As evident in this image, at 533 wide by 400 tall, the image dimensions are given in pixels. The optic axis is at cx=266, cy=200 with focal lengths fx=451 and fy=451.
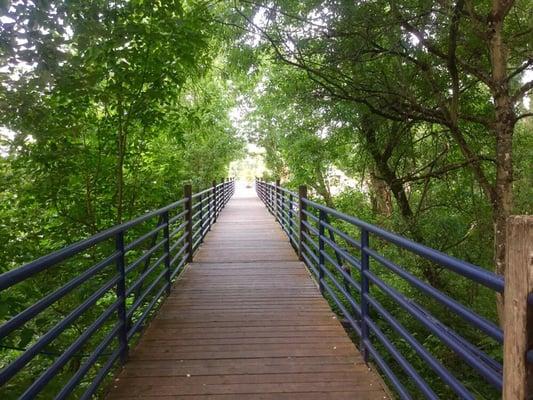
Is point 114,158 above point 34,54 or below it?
below

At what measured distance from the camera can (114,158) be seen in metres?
6.12

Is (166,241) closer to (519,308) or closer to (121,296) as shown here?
(121,296)

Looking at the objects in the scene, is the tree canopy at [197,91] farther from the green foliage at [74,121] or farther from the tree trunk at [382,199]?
the tree trunk at [382,199]

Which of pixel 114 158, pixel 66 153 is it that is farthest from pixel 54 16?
pixel 114 158

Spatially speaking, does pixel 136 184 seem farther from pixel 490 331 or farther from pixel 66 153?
pixel 490 331

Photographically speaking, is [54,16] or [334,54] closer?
[54,16]

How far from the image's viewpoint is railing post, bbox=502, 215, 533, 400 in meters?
1.35

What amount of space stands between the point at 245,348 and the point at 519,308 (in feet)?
9.24

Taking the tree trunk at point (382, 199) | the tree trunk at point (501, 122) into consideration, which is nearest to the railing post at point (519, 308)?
the tree trunk at point (501, 122)

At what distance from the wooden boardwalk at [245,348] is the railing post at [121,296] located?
0.13m

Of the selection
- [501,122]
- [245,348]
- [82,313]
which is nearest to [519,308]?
[82,313]

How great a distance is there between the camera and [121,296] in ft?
11.4

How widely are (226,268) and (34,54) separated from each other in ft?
14.2

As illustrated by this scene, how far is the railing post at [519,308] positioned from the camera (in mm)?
1346
